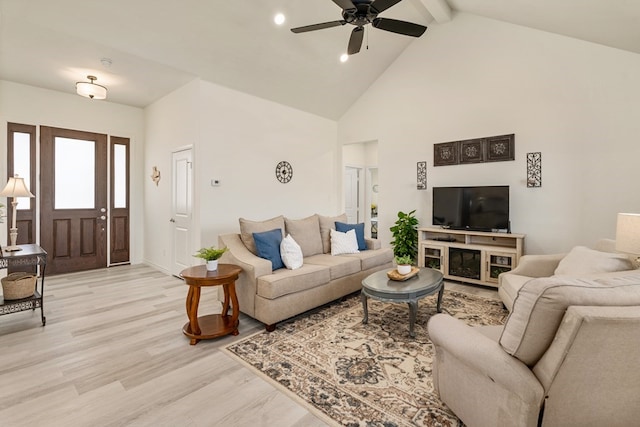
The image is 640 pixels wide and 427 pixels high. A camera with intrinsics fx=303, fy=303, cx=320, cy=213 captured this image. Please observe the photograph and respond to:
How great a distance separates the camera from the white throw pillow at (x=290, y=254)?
3402 millimetres

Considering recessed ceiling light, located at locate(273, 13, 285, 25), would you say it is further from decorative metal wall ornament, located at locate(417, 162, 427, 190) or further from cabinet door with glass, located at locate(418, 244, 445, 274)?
cabinet door with glass, located at locate(418, 244, 445, 274)

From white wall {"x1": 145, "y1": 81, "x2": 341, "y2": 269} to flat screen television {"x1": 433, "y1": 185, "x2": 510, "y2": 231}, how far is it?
248 cm

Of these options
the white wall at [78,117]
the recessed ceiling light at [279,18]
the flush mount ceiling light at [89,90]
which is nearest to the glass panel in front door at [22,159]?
the white wall at [78,117]

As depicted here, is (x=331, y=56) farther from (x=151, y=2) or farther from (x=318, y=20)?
(x=151, y=2)

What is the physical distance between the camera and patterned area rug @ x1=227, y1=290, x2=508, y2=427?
1.86 metres

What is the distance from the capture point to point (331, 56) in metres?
5.02

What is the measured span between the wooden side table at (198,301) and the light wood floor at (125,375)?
0.27 ft

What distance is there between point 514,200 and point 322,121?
153 inches

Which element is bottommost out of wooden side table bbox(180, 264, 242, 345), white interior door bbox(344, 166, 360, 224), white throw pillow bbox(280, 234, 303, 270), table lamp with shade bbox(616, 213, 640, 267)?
wooden side table bbox(180, 264, 242, 345)

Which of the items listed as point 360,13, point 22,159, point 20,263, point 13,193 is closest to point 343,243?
point 360,13

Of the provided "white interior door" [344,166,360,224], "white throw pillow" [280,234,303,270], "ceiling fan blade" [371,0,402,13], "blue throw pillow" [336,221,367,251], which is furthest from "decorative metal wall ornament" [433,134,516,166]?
"white throw pillow" [280,234,303,270]

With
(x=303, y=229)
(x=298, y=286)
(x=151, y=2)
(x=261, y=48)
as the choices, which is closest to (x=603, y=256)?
(x=298, y=286)

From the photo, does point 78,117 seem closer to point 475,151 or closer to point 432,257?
point 432,257

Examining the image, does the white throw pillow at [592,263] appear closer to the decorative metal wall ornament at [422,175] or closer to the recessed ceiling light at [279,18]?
the decorative metal wall ornament at [422,175]
